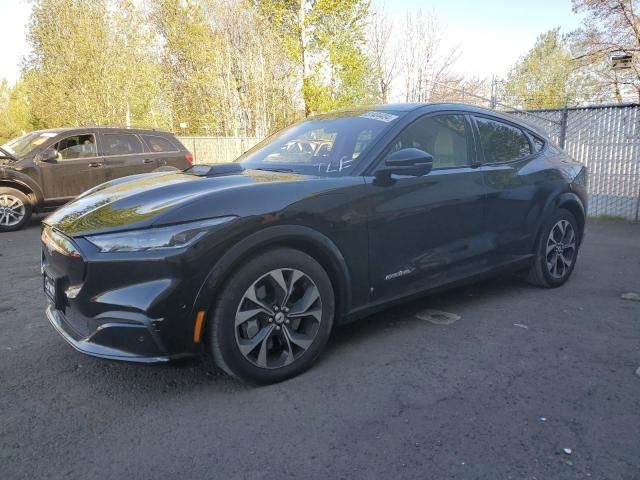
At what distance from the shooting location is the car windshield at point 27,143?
8.61 m

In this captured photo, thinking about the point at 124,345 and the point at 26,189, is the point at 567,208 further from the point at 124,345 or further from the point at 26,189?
the point at 26,189

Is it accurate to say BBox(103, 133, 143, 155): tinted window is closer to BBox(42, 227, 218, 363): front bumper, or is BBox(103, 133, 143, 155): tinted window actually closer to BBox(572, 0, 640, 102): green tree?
BBox(42, 227, 218, 363): front bumper

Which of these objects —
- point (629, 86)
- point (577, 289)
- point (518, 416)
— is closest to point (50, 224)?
point (518, 416)

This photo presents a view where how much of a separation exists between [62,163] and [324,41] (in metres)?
9.66

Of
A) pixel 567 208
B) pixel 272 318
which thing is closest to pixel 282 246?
pixel 272 318

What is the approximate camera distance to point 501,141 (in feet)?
13.4

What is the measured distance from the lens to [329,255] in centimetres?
285

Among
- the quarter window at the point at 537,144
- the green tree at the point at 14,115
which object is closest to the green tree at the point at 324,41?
the quarter window at the point at 537,144

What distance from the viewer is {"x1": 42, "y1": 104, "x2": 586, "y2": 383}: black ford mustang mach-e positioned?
238 cm

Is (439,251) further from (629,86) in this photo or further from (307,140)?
(629,86)

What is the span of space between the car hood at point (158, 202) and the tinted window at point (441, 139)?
0.87 metres

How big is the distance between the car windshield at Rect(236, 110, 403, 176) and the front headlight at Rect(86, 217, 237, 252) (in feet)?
3.39

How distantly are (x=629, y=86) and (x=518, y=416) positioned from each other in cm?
3030

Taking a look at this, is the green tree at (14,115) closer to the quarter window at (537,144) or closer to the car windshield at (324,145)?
the car windshield at (324,145)
